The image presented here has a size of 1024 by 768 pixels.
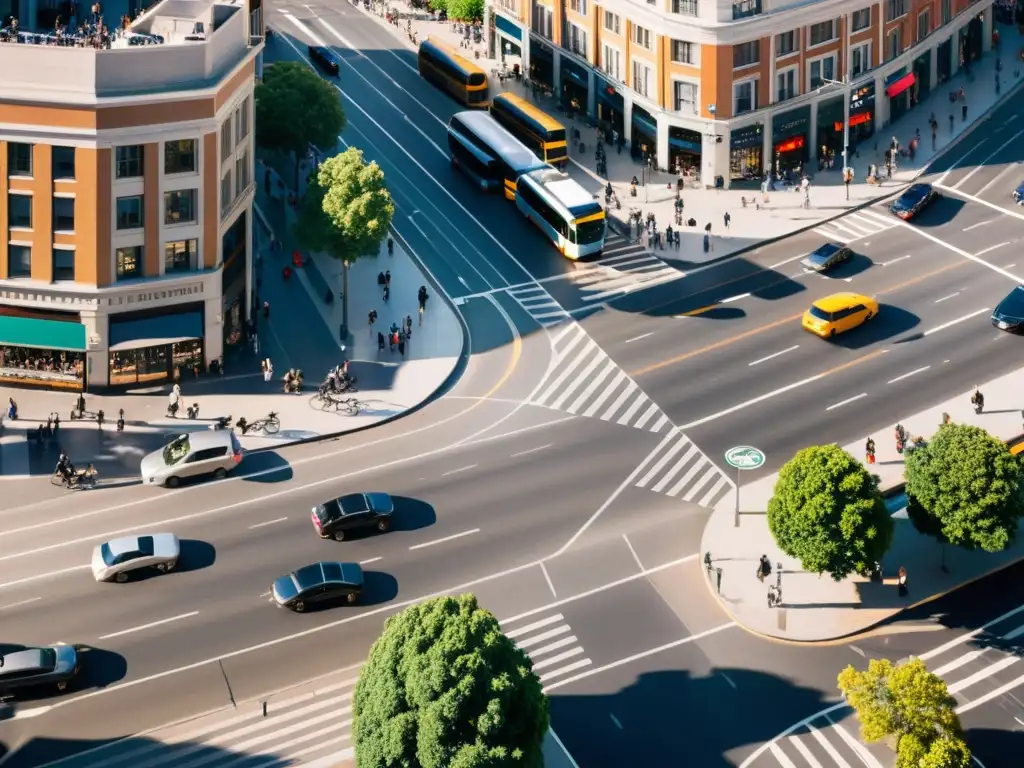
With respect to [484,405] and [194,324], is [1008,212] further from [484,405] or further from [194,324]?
[194,324]

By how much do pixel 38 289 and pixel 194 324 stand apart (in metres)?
9.43

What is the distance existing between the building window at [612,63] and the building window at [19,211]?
53.6 metres

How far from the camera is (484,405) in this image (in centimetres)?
10238

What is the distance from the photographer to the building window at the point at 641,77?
434ft

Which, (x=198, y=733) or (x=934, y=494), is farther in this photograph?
(x=934, y=494)

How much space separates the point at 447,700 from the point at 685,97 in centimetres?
7313

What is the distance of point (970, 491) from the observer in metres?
83.8

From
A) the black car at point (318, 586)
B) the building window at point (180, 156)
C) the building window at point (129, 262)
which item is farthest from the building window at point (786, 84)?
the black car at point (318, 586)

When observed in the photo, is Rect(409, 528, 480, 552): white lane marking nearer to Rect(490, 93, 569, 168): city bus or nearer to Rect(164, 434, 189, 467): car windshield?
Rect(164, 434, 189, 467): car windshield

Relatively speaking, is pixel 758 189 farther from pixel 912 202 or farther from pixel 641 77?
pixel 641 77

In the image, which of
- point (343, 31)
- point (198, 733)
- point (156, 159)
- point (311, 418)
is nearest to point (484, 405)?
point (311, 418)

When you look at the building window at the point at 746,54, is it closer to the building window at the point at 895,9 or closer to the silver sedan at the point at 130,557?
the building window at the point at 895,9

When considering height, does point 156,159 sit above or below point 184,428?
above

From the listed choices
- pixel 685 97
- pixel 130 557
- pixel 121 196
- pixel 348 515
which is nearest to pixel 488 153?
pixel 685 97
